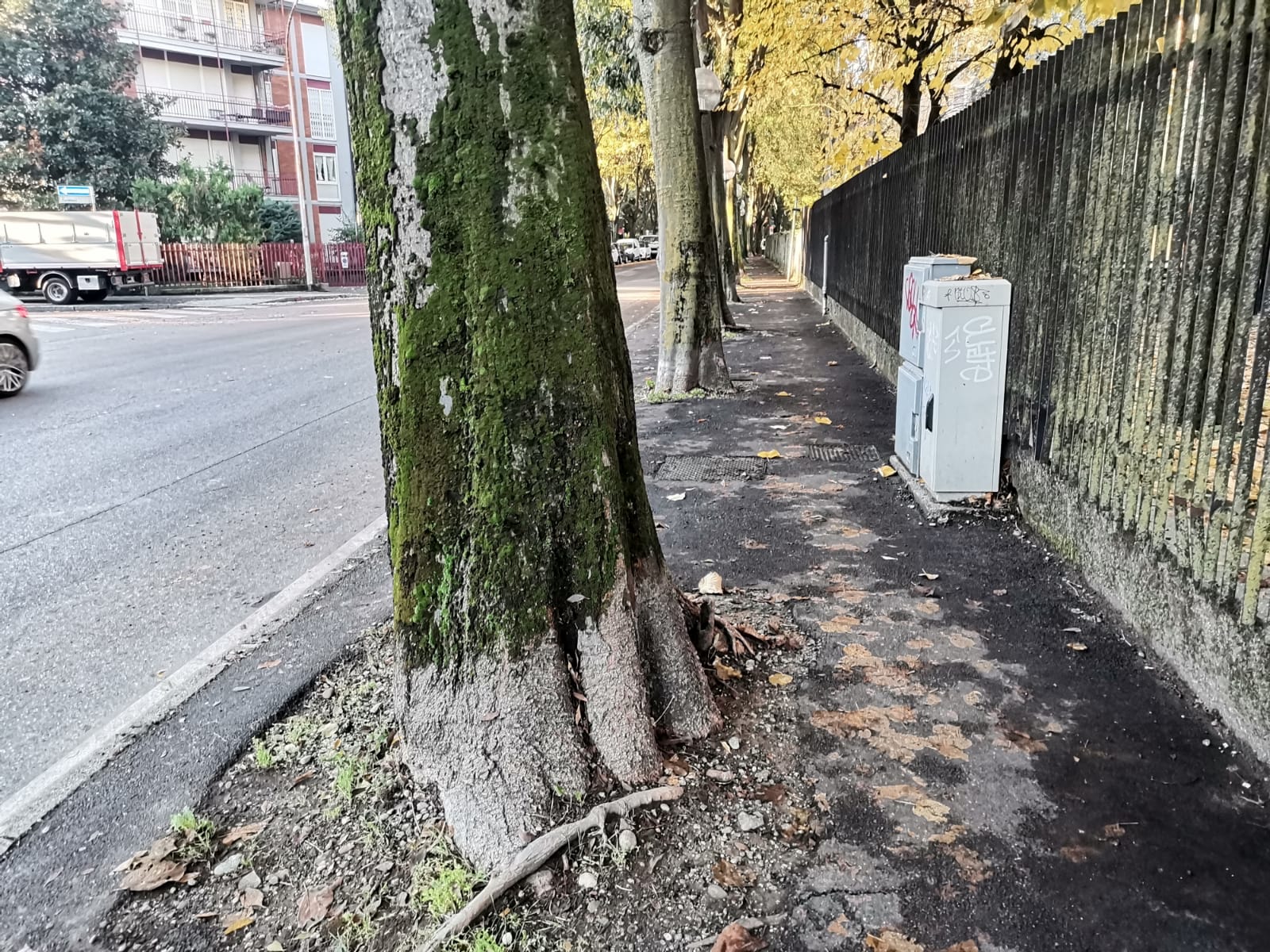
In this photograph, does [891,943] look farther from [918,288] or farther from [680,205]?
[680,205]

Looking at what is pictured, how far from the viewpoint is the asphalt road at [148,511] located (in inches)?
170

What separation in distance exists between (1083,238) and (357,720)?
4456mm

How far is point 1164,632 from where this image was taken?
12.9 feet

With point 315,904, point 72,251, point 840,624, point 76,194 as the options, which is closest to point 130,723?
point 315,904

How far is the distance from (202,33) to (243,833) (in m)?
54.1

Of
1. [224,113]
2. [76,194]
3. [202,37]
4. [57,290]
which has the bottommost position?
[57,290]

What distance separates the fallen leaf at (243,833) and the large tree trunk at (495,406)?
0.54 metres

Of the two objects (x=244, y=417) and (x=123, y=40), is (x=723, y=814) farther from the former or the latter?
(x=123, y=40)

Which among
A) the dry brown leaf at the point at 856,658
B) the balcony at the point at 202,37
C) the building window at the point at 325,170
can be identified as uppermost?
the balcony at the point at 202,37

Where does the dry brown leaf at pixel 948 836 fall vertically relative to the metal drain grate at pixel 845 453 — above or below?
below

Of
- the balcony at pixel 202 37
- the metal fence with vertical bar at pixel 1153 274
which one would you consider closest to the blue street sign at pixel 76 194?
the balcony at pixel 202 37

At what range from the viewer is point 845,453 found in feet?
26.5

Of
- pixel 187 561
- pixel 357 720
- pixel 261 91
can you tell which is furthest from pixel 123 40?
pixel 357 720

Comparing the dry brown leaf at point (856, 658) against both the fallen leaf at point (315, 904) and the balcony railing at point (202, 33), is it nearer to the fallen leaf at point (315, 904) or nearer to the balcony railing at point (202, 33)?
the fallen leaf at point (315, 904)
